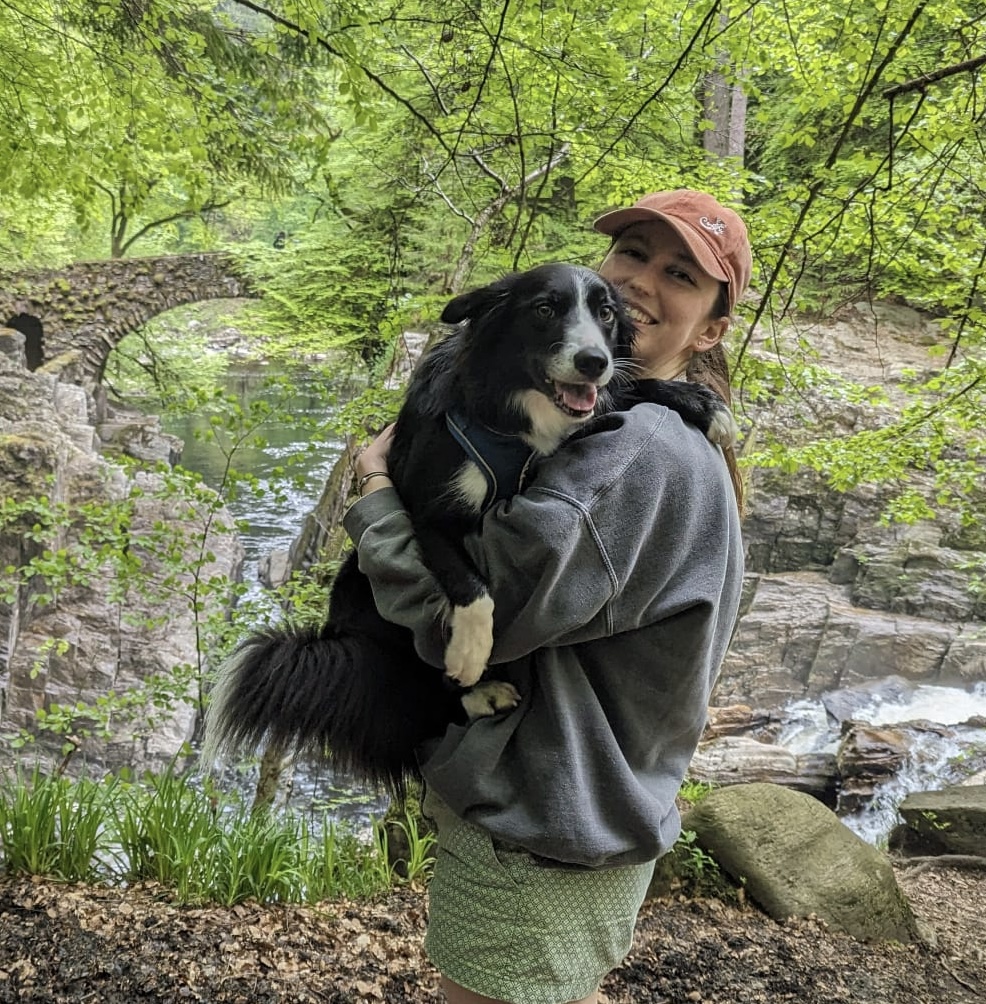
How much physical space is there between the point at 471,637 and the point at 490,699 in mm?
107

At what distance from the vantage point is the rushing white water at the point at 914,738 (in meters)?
7.38

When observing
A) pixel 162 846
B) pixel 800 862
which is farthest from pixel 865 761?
pixel 162 846

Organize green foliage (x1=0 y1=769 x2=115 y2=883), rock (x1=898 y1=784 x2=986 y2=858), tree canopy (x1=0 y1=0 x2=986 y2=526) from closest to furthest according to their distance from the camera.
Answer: green foliage (x1=0 y1=769 x2=115 y2=883) < tree canopy (x1=0 y1=0 x2=986 y2=526) < rock (x1=898 y1=784 x2=986 y2=858)

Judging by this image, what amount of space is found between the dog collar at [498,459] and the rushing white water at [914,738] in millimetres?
6548

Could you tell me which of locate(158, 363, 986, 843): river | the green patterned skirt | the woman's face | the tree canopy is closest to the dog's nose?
the woman's face

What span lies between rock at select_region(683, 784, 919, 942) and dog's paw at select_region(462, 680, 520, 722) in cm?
304

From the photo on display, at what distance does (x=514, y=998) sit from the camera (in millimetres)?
1205

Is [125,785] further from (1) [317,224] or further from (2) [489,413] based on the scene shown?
(1) [317,224]

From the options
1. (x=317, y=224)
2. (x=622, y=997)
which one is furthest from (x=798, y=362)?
(x=317, y=224)

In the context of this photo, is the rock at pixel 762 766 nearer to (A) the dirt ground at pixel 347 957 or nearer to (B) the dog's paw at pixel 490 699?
(A) the dirt ground at pixel 347 957

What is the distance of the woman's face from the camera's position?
1570 millimetres

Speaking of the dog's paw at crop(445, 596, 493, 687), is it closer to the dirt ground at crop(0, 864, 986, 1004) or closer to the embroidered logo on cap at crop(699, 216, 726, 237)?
the embroidered logo on cap at crop(699, 216, 726, 237)

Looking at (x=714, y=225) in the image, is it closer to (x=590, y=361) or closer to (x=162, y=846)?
(x=590, y=361)

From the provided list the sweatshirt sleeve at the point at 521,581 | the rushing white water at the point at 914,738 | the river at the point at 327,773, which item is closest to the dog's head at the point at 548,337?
the sweatshirt sleeve at the point at 521,581
